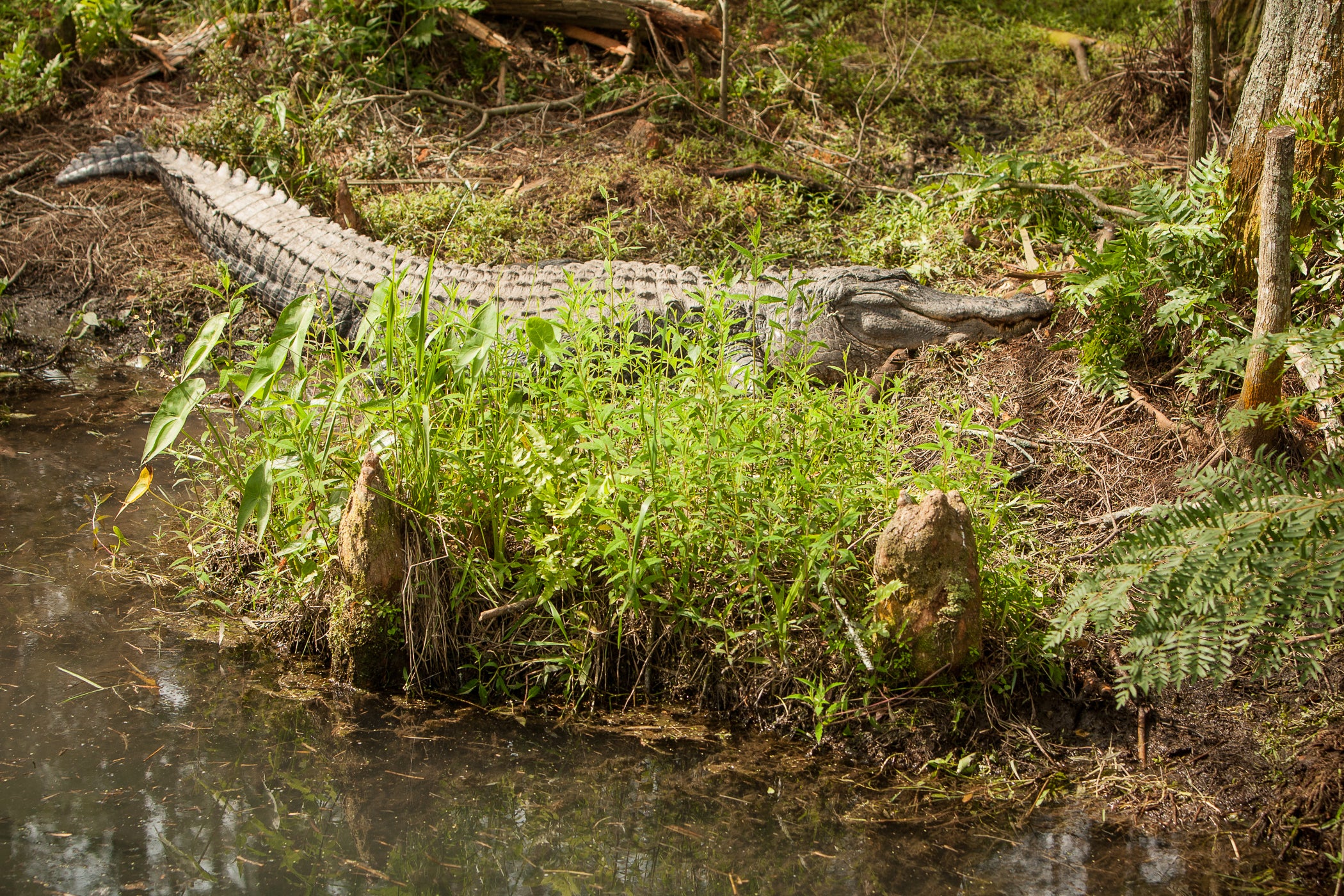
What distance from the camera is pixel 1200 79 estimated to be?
444cm

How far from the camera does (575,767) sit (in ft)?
9.12

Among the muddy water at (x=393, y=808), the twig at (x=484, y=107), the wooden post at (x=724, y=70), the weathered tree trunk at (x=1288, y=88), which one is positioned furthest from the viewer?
the twig at (x=484, y=107)

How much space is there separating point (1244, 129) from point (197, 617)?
4466mm

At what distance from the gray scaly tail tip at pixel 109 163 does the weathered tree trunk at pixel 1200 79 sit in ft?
20.3

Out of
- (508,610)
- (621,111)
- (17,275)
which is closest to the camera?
(508,610)

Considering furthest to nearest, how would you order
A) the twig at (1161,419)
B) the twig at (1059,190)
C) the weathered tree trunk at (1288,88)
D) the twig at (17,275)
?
the twig at (17,275) → the twig at (1059,190) → the twig at (1161,419) → the weathered tree trunk at (1288,88)

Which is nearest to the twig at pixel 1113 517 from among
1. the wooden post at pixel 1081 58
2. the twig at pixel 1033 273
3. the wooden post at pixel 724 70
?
the twig at pixel 1033 273

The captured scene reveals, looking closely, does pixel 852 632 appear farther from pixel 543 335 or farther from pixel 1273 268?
pixel 1273 268

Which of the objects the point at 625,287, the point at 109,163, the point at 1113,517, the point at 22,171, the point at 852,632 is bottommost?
the point at 852,632

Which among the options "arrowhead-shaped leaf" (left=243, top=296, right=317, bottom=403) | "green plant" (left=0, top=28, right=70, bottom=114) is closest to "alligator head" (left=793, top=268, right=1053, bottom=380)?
"arrowhead-shaped leaf" (left=243, top=296, right=317, bottom=403)

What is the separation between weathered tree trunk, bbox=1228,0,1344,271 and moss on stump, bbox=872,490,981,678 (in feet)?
6.98

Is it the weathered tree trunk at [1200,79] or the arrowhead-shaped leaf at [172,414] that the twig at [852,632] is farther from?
the weathered tree trunk at [1200,79]

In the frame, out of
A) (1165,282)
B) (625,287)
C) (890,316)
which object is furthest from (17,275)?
(1165,282)

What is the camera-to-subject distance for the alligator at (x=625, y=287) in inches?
185
